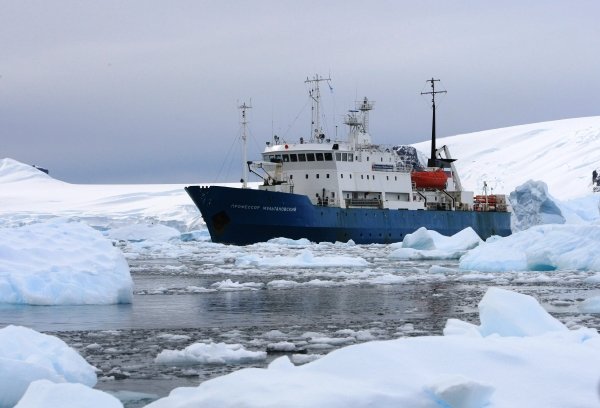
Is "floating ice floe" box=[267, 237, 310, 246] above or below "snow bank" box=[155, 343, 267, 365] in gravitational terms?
above

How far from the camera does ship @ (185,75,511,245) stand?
35250 millimetres

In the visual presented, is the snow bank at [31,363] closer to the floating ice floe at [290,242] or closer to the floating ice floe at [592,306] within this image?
the floating ice floe at [592,306]

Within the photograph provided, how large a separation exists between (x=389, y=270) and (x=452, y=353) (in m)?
15.5

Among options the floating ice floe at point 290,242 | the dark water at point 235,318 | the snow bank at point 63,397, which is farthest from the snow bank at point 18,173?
the snow bank at point 63,397

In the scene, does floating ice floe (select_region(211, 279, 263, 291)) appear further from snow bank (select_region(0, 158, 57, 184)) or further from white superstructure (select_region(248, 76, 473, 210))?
snow bank (select_region(0, 158, 57, 184))

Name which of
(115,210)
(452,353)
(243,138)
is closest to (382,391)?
(452,353)

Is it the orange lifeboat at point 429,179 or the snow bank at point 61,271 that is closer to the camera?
the snow bank at point 61,271

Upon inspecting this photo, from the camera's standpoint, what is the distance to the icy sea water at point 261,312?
7766mm

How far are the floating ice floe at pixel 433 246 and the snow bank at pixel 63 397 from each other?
75.5ft

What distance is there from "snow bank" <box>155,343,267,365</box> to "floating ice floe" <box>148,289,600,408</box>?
2.00 meters

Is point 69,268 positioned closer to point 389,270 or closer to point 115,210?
point 389,270

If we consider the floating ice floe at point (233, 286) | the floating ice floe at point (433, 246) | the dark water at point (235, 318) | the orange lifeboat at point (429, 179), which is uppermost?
the orange lifeboat at point (429, 179)

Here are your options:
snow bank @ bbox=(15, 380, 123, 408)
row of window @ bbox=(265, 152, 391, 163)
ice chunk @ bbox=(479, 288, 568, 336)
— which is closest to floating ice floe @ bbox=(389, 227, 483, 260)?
row of window @ bbox=(265, 152, 391, 163)

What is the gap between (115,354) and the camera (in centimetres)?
807
